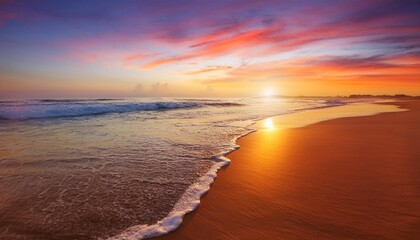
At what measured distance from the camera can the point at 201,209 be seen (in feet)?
11.8

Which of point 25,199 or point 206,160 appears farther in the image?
point 206,160

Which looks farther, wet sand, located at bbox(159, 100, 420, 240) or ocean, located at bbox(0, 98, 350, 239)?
ocean, located at bbox(0, 98, 350, 239)

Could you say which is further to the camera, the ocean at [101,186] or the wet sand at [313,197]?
the ocean at [101,186]

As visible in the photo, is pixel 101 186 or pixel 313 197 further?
pixel 101 186

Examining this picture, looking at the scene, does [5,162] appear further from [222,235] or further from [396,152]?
[396,152]

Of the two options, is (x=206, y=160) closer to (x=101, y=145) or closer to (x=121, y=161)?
(x=121, y=161)

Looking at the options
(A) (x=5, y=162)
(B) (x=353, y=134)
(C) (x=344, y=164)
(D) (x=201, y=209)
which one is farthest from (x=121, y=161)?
(B) (x=353, y=134)

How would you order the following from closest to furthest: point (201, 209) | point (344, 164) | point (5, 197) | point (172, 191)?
point (201, 209)
point (5, 197)
point (172, 191)
point (344, 164)

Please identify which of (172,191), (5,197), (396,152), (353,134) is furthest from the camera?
(353,134)

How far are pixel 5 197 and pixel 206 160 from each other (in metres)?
3.65

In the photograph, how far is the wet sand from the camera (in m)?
2.98

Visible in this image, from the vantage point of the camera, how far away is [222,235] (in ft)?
9.55

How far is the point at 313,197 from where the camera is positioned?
12.7 ft

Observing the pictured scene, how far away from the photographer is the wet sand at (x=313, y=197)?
2979mm
